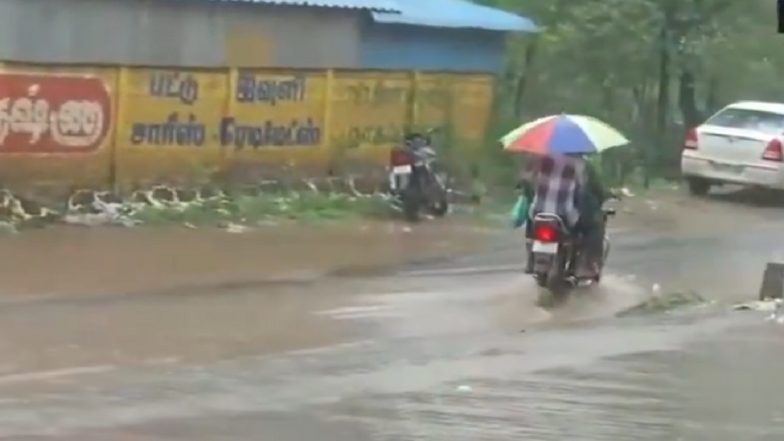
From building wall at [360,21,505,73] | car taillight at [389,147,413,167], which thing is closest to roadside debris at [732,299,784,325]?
car taillight at [389,147,413,167]

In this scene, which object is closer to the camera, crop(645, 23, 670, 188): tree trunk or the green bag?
the green bag

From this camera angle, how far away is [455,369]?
10.9 metres

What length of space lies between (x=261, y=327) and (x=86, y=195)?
21.3 feet

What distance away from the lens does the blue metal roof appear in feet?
74.7

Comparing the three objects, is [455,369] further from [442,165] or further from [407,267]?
[442,165]

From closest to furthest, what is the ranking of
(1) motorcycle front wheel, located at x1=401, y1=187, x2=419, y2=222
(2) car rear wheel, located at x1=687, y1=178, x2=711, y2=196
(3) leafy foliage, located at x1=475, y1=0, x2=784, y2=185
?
(1) motorcycle front wheel, located at x1=401, y1=187, x2=419, y2=222, (2) car rear wheel, located at x1=687, y1=178, x2=711, y2=196, (3) leafy foliage, located at x1=475, y1=0, x2=784, y2=185

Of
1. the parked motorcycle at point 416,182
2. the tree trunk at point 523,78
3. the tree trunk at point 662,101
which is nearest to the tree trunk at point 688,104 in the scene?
the tree trunk at point 662,101

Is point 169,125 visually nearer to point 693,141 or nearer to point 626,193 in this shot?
point 626,193

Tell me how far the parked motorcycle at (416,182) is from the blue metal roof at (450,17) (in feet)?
7.40

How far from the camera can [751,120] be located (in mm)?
26188

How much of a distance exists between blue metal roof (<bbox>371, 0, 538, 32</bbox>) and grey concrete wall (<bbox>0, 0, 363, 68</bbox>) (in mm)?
778

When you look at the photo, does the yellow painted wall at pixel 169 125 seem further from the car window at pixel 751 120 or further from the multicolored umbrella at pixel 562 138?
the car window at pixel 751 120

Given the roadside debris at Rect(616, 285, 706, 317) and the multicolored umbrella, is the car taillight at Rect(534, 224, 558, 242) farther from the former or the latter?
the roadside debris at Rect(616, 285, 706, 317)

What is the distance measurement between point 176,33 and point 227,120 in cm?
116
